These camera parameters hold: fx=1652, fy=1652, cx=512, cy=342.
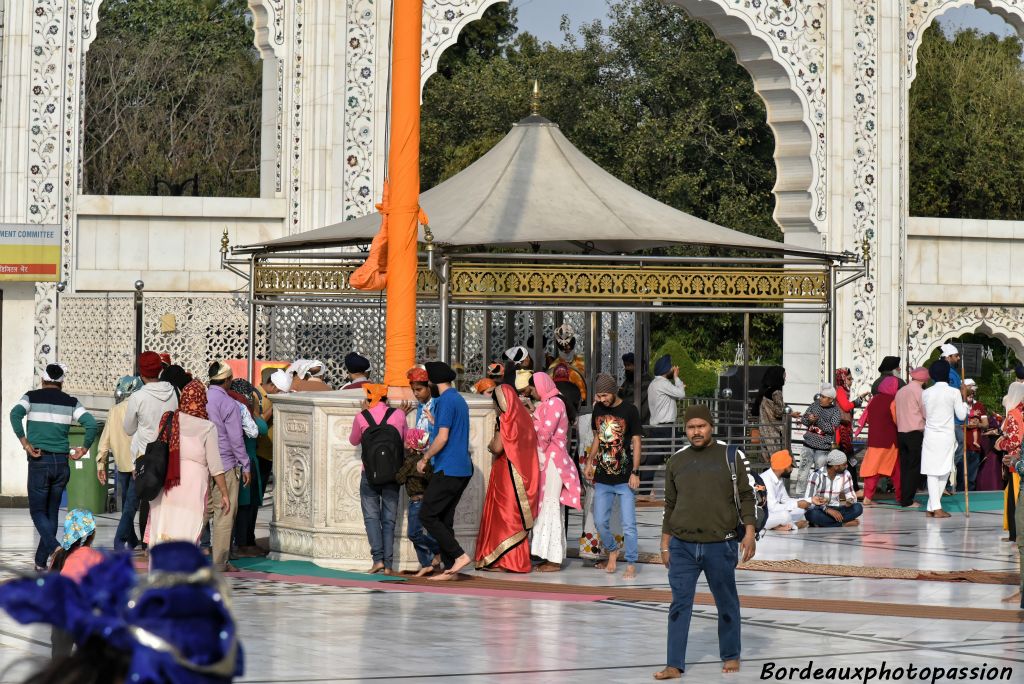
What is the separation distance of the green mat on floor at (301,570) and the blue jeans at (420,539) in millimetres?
211

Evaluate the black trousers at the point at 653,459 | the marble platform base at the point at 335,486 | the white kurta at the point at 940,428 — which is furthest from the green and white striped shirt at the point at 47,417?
the white kurta at the point at 940,428

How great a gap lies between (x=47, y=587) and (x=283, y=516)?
8.91 meters

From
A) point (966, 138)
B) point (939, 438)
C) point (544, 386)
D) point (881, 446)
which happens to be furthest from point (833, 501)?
point (966, 138)

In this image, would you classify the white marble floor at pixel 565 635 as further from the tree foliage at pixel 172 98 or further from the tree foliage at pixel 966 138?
the tree foliage at pixel 172 98

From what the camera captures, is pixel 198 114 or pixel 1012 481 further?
pixel 198 114

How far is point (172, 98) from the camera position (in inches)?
1453

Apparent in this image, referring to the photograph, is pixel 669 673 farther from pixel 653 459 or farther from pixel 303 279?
pixel 653 459

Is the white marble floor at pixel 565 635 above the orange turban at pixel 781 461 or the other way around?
the other way around

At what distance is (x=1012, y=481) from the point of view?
12.2m

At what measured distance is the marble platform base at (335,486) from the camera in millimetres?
10758

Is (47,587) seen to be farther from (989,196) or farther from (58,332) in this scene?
(989,196)

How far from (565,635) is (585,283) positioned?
17.5 feet

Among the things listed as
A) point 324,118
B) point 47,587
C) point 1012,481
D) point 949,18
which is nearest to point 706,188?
point 949,18

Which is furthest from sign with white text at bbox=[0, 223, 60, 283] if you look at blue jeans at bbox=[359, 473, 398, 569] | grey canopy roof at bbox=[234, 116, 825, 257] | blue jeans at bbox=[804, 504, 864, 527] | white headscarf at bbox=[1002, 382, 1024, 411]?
white headscarf at bbox=[1002, 382, 1024, 411]
